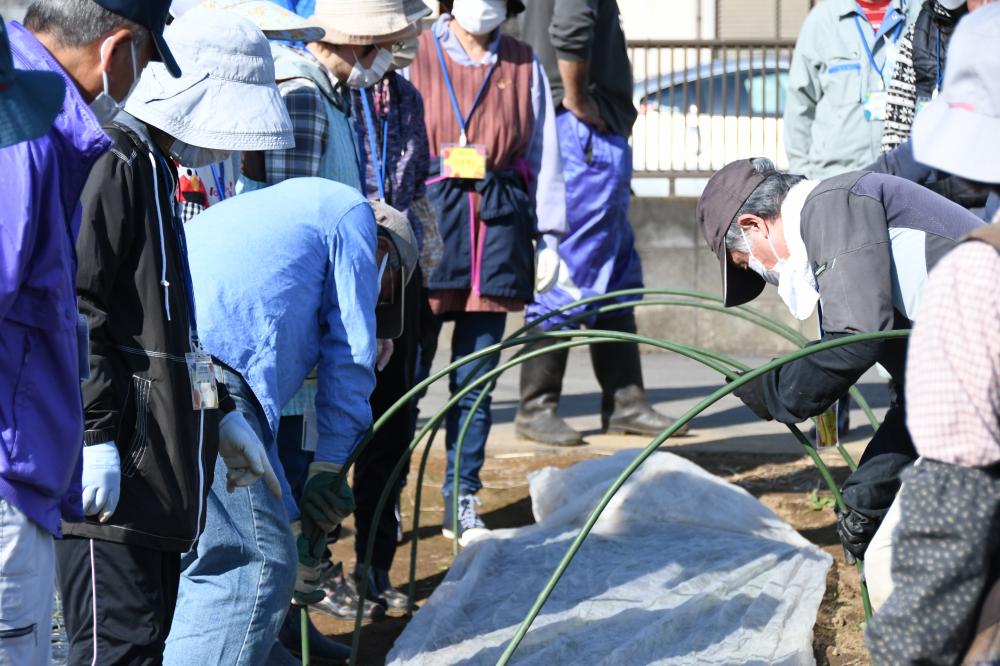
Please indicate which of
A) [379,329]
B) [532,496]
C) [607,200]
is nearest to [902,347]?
[379,329]

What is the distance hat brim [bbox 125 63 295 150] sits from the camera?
270 cm

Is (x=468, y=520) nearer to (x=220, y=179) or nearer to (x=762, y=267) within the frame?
(x=220, y=179)

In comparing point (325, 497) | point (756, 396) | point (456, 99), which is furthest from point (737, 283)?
point (456, 99)

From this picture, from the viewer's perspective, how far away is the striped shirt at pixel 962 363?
5.28ft

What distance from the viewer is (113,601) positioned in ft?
8.41

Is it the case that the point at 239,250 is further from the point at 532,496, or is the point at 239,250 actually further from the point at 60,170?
the point at 532,496

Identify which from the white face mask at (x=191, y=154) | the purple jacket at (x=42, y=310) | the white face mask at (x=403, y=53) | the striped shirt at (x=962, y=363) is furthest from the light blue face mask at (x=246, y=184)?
the striped shirt at (x=962, y=363)

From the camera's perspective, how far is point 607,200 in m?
6.50

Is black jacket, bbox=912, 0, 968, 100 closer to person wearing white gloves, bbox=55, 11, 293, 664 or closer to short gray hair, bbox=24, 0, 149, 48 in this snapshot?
person wearing white gloves, bbox=55, 11, 293, 664

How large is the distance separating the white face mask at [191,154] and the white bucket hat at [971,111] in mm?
1545

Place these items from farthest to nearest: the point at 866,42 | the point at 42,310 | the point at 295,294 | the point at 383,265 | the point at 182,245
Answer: the point at 866,42 < the point at 383,265 < the point at 295,294 < the point at 182,245 < the point at 42,310

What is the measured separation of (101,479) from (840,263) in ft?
5.17

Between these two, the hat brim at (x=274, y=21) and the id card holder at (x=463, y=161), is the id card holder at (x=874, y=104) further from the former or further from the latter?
the hat brim at (x=274, y=21)

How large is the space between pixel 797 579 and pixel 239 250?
2295 millimetres
